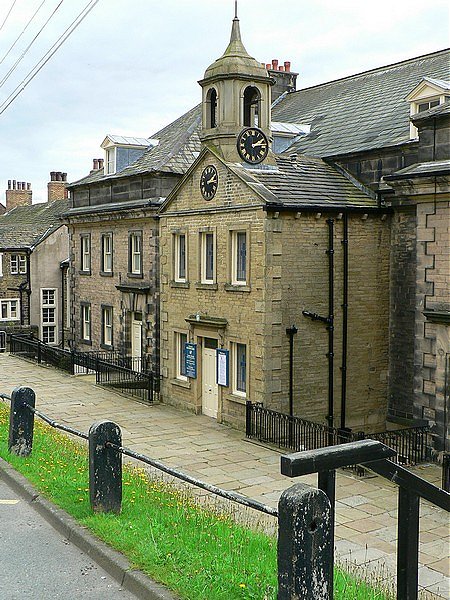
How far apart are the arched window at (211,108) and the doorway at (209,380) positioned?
256 inches

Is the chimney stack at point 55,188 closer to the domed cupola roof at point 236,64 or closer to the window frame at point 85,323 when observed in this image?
the window frame at point 85,323

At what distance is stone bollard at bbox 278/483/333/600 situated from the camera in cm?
550

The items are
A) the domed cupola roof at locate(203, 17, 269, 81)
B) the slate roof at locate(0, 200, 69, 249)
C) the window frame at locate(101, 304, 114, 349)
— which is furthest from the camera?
the slate roof at locate(0, 200, 69, 249)

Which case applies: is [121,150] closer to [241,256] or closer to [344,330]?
[241,256]

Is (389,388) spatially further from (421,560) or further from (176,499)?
(176,499)

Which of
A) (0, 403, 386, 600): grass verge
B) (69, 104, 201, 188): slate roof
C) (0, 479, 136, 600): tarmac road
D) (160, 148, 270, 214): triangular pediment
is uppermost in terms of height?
(69, 104, 201, 188): slate roof

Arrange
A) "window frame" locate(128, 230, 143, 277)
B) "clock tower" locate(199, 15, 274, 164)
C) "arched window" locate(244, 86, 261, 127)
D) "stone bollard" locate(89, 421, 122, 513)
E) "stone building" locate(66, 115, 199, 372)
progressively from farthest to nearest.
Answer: "window frame" locate(128, 230, 143, 277) < "stone building" locate(66, 115, 199, 372) < "arched window" locate(244, 86, 261, 127) < "clock tower" locate(199, 15, 274, 164) < "stone bollard" locate(89, 421, 122, 513)

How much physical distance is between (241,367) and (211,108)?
7.91m

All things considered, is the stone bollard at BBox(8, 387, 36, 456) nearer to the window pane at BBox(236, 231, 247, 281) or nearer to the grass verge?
the grass verge

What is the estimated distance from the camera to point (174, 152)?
86.7ft

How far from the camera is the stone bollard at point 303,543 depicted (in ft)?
18.0

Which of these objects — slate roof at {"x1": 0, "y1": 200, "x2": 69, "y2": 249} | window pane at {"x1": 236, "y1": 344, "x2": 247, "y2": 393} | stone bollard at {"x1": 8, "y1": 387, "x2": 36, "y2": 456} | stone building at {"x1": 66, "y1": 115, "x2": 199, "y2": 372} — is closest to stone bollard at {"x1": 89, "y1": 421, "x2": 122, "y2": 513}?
stone bollard at {"x1": 8, "y1": 387, "x2": 36, "y2": 456}

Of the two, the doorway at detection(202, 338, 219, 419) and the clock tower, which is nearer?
the clock tower

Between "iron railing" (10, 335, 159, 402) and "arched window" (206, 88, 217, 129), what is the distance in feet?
27.5
